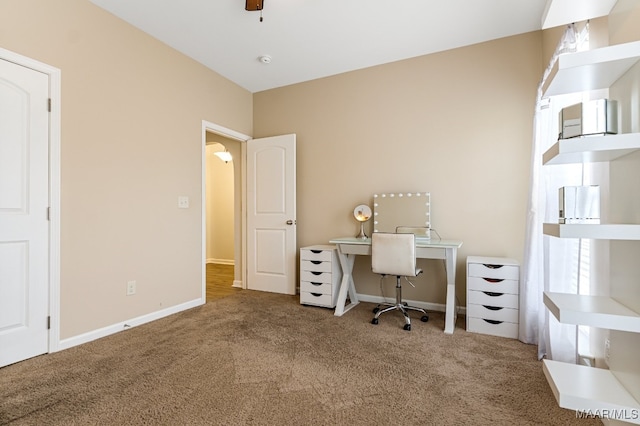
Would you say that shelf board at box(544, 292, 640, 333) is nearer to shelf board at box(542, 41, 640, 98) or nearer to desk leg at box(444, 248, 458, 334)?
shelf board at box(542, 41, 640, 98)

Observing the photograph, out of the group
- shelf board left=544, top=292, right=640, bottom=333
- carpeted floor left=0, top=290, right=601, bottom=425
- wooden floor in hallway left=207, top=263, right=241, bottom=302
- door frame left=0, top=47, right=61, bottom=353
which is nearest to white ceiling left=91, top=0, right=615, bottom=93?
door frame left=0, top=47, right=61, bottom=353

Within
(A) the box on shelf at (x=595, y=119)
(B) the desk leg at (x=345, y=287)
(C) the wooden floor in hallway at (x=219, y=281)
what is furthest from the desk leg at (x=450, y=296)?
(C) the wooden floor in hallway at (x=219, y=281)

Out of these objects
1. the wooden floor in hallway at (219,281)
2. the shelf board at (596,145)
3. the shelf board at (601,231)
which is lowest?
the wooden floor in hallway at (219,281)

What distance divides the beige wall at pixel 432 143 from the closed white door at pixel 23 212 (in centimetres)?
253

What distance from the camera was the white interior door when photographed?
3.92 meters

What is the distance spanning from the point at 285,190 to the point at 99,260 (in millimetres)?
2103

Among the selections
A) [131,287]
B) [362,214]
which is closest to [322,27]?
[362,214]

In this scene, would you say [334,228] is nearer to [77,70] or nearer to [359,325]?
[359,325]

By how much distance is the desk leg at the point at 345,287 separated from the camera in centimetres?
318

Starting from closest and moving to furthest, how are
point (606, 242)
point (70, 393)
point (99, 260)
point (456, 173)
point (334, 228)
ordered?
point (606, 242), point (70, 393), point (99, 260), point (456, 173), point (334, 228)

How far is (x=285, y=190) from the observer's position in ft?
13.0

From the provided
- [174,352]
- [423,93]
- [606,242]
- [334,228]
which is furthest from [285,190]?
[606,242]

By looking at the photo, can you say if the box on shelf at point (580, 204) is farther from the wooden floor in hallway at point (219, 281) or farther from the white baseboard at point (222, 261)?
the white baseboard at point (222, 261)

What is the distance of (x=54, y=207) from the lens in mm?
2258
